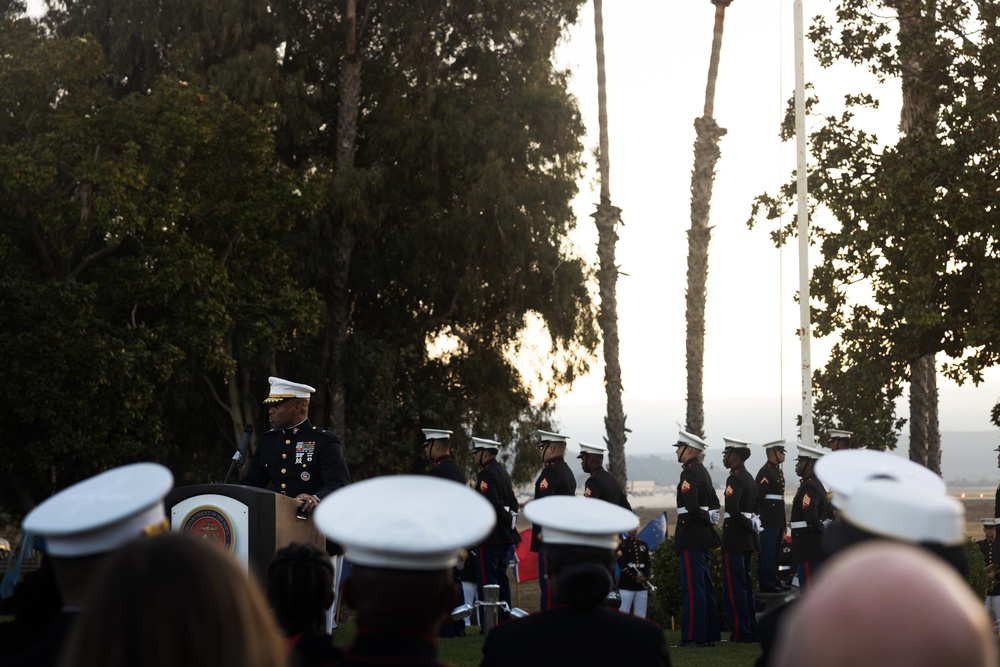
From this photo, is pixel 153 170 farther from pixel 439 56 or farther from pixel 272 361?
pixel 439 56

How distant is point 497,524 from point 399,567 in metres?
10.9

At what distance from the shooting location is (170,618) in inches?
76.4

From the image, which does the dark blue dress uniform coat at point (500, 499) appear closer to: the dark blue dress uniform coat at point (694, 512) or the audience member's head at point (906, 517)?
the dark blue dress uniform coat at point (694, 512)

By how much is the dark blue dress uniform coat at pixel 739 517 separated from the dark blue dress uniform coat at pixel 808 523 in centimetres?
58

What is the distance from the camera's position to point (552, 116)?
2894 centimetres

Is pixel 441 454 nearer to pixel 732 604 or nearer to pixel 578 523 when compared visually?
pixel 732 604

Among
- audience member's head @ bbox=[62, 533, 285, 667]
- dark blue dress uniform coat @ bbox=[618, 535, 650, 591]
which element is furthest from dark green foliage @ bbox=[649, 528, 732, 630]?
audience member's head @ bbox=[62, 533, 285, 667]

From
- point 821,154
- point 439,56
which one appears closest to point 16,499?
point 439,56

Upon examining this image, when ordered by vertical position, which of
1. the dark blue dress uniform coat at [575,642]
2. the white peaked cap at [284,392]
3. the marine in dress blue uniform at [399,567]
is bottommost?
the dark blue dress uniform coat at [575,642]

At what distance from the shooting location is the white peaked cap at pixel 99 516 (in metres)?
2.76

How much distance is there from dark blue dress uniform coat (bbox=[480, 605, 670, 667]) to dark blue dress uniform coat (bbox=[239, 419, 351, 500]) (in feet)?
17.2

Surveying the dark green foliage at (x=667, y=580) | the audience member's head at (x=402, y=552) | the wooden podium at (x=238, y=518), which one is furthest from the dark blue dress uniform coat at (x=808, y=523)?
the audience member's head at (x=402, y=552)

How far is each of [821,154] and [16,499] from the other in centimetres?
1648

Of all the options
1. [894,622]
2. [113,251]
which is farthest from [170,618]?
[113,251]
